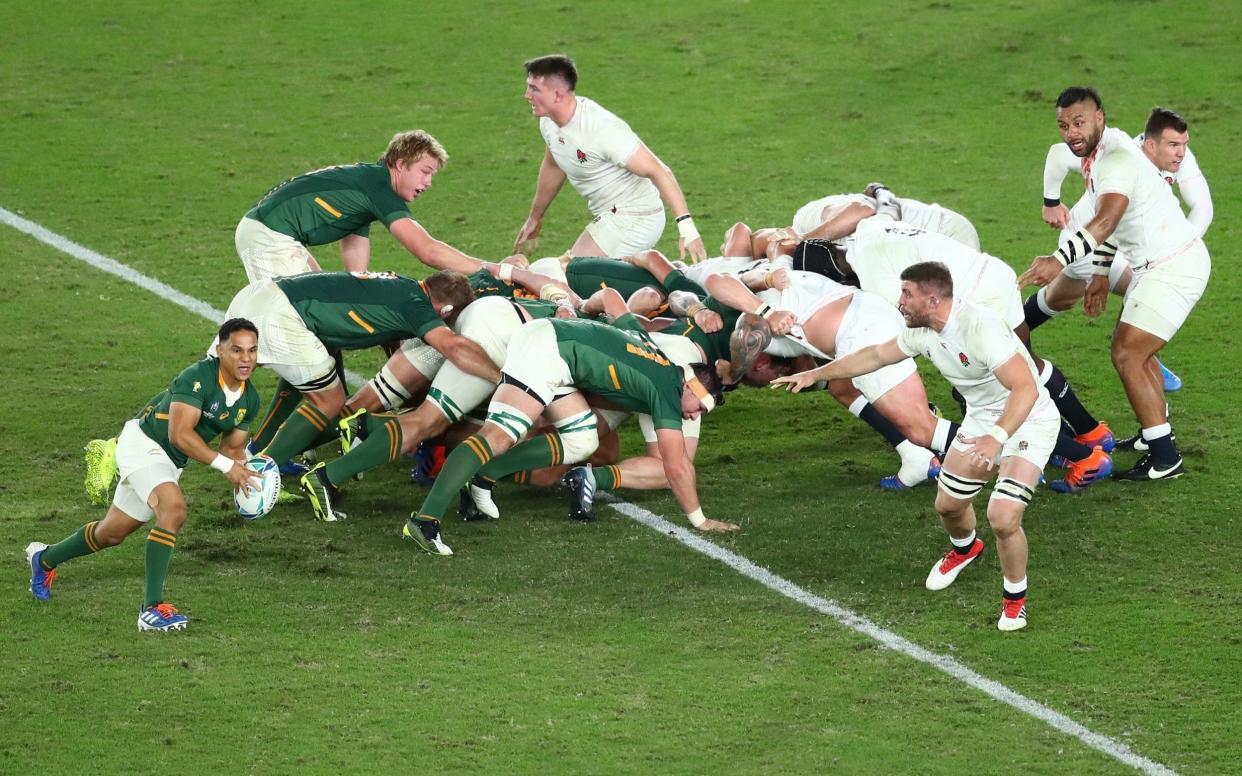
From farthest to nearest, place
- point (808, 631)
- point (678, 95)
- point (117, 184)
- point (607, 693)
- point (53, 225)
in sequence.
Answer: point (678, 95), point (117, 184), point (53, 225), point (808, 631), point (607, 693)

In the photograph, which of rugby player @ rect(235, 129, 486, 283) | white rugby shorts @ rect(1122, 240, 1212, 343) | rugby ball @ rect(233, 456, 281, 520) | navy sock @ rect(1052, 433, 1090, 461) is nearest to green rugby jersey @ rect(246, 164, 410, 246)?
rugby player @ rect(235, 129, 486, 283)

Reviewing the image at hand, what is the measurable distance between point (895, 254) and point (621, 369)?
6.46 feet

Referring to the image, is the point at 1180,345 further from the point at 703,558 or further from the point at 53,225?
the point at 53,225

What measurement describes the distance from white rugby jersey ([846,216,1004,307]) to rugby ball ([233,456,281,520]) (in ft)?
12.1

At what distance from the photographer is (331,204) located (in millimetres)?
9828

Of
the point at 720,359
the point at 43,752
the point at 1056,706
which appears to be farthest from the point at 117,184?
the point at 1056,706

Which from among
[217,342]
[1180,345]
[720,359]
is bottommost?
[1180,345]

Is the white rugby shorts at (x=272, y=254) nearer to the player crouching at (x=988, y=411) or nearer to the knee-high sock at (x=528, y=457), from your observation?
the knee-high sock at (x=528, y=457)

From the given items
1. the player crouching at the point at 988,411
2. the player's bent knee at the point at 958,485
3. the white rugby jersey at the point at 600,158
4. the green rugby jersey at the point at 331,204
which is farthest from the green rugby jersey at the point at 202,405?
the white rugby jersey at the point at 600,158

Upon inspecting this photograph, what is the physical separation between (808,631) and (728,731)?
1077 millimetres

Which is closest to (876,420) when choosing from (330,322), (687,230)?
(687,230)

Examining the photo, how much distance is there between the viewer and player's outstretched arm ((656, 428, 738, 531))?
8352 mm

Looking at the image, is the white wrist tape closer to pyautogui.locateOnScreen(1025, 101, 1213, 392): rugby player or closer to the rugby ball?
pyautogui.locateOnScreen(1025, 101, 1213, 392): rugby player

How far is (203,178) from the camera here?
1466cm
